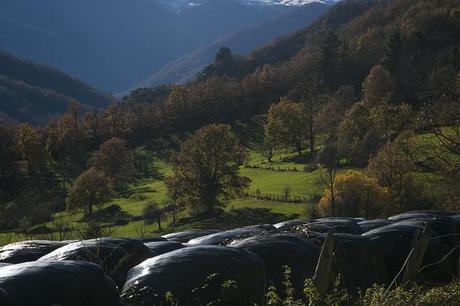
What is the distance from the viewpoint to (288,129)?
327 ft

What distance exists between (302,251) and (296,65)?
15795 cm

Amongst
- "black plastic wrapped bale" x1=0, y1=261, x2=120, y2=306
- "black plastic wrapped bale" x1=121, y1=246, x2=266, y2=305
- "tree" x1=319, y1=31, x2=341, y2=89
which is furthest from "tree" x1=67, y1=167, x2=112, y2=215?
"tree" x1=319, y1=31, x2=341, y2=89

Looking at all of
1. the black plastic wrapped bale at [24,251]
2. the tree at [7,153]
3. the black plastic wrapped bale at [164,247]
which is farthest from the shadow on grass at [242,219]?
the black plastic wrapped bale at [24,251]

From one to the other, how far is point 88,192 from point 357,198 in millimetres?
36867

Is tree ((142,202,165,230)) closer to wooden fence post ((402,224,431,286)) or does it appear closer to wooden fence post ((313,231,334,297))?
wooden fence post ((402,224,431,286))

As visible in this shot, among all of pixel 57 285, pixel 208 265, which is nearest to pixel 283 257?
pixel 208 265

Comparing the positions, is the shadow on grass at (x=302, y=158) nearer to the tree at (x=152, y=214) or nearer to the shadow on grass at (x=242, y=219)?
Result: the shadow on grass at (x=242, y=219)

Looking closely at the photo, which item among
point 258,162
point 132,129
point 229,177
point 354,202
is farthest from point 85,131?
point 354,202

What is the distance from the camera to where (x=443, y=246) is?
57.6 ft

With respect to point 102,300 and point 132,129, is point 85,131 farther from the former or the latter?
point 102,300

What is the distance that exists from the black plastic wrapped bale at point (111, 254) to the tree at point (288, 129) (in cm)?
8563

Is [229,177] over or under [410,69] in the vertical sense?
under

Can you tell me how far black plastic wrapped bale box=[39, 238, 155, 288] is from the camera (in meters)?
13.5

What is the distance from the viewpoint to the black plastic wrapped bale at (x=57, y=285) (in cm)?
1022
